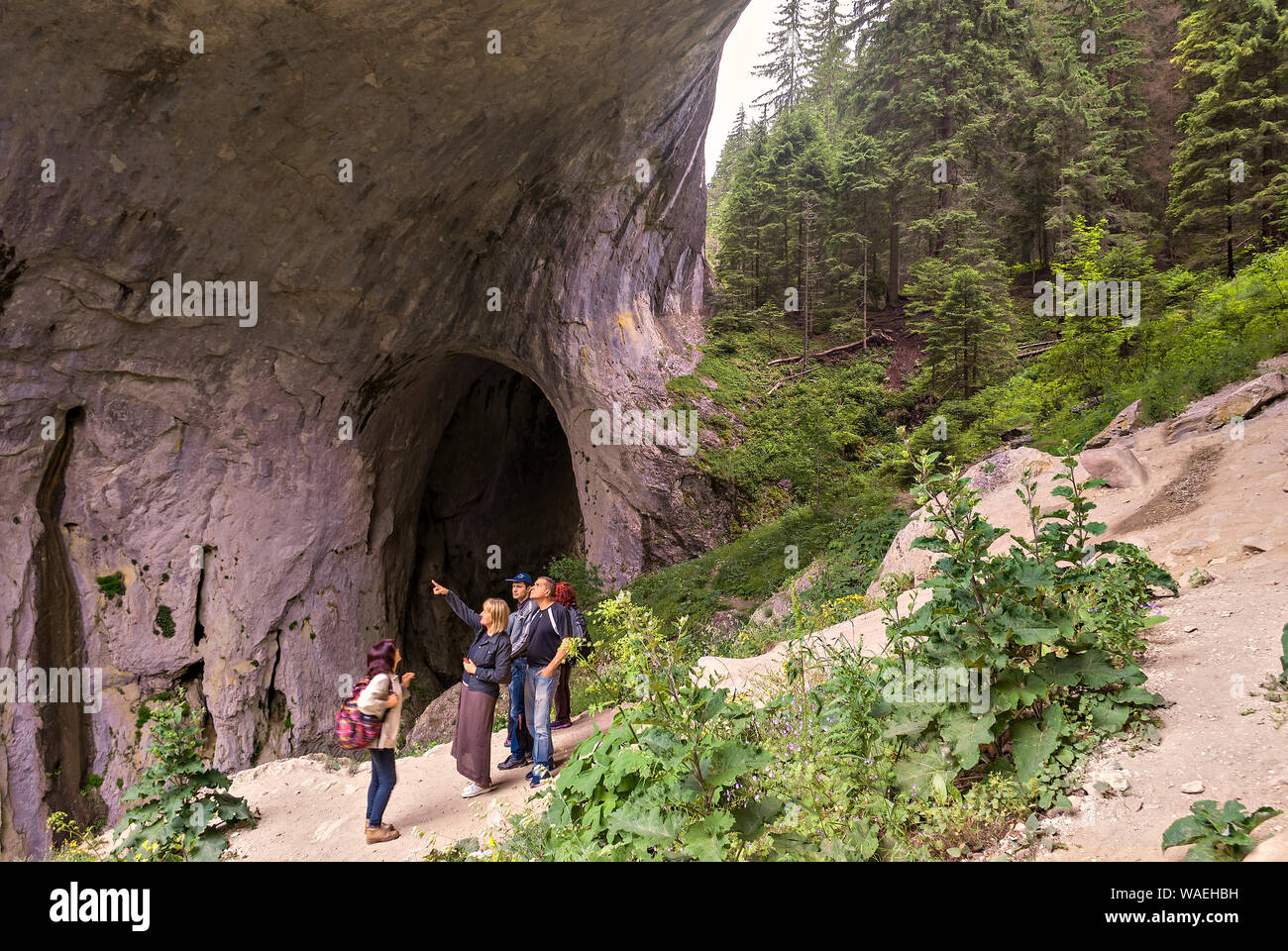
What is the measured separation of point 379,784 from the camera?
492 cm

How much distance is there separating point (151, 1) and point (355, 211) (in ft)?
9.94

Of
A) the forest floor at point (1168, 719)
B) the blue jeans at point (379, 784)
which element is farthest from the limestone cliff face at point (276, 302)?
the blue jeans at point (379, 784)

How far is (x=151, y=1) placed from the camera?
679cm

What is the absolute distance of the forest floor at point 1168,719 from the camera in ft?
8.14

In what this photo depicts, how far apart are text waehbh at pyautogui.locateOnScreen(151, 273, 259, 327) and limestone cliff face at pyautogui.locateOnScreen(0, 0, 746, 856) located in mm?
126

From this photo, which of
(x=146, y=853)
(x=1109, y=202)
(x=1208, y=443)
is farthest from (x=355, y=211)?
(x=1109, y=202)

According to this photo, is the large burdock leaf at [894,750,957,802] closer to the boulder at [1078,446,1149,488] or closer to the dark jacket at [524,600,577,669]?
the dark jacket at [524,600,577,669]

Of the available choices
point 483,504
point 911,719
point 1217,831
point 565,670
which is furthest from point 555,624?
point 483,504

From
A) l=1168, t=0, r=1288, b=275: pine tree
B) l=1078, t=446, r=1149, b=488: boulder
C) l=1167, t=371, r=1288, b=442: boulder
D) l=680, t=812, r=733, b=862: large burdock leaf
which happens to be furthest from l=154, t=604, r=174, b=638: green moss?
l=1168, t=0, r=1288, b=275: pine tree

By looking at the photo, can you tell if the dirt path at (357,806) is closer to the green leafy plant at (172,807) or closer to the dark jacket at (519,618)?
the green leafy plant at (172,807)

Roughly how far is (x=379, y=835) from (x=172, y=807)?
1.51 metres

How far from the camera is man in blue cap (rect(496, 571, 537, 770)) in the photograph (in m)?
6.03
